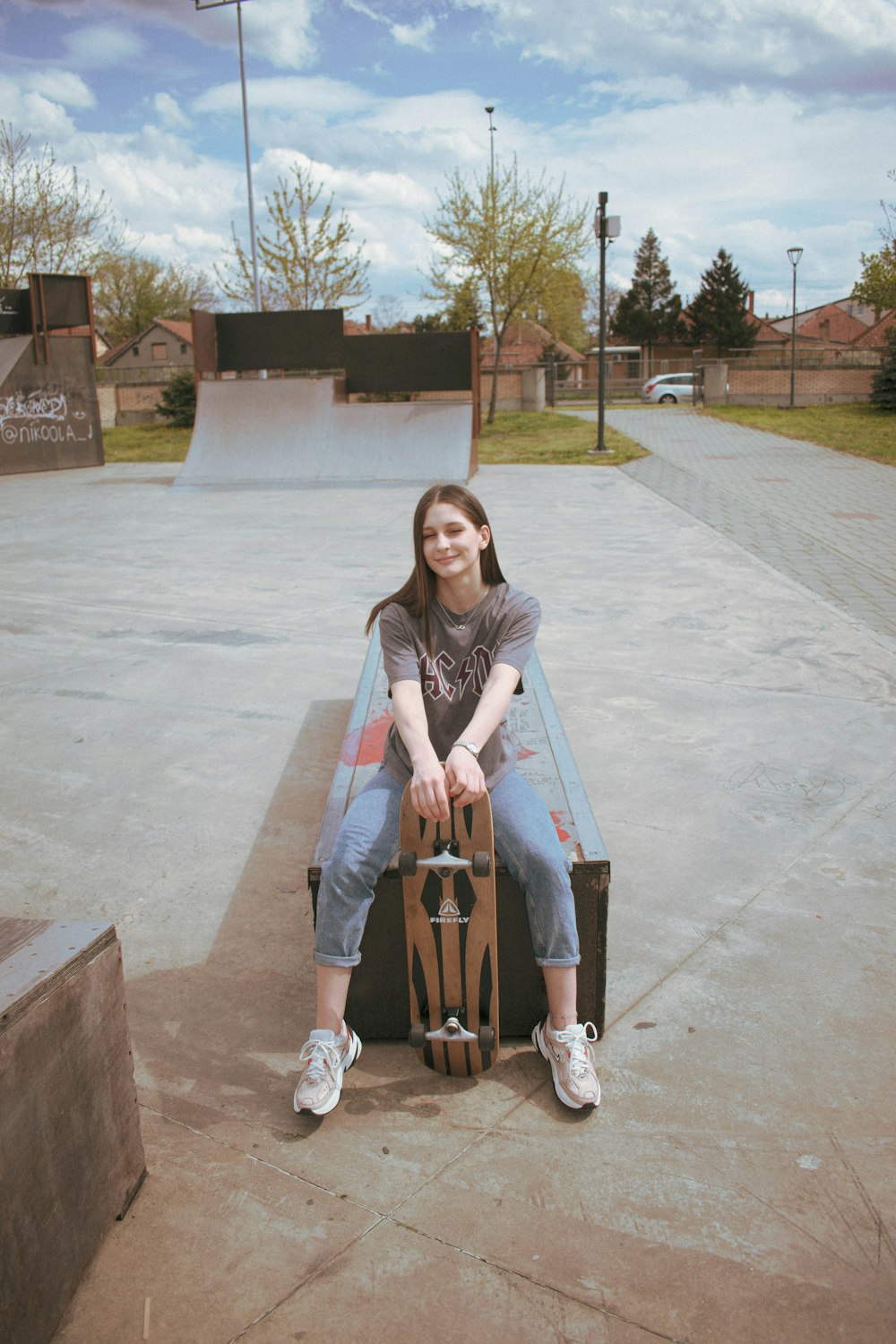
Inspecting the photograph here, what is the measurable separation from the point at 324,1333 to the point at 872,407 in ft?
104

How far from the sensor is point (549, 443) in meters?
23.3

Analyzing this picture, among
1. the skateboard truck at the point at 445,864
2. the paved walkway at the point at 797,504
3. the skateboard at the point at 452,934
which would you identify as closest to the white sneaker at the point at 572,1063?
the skateboard at the point at 452,934

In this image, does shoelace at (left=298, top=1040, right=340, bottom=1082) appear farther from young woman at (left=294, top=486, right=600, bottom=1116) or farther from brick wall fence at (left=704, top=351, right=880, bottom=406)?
brick wall fence at (left=704, top=351, right=880, bottom=406)

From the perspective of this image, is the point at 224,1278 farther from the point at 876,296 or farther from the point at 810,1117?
the point at 876,296

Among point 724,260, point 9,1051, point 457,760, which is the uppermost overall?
point 724,260

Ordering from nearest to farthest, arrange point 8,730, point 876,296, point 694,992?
point 694,992 < point 8,730 < point 876,296

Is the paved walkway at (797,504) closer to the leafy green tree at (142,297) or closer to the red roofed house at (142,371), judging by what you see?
the red roofed house at (142,371)

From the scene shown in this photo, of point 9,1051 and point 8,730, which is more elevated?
point 9,1051

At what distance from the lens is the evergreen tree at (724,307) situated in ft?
235

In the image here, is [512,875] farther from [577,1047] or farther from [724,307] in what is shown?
[724,307]

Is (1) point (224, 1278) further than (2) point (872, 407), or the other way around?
(2) point (872, 407)

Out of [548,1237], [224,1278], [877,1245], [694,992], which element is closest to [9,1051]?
[224,1278]

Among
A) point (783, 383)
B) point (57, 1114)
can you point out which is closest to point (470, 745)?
point (57, 1114)

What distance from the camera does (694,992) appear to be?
9.53 feet
